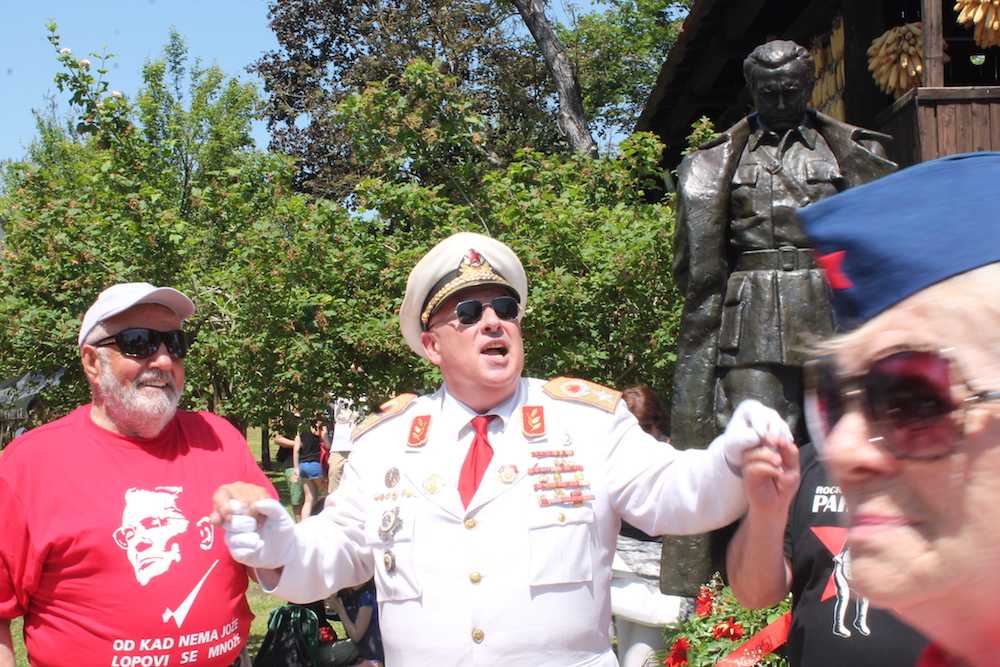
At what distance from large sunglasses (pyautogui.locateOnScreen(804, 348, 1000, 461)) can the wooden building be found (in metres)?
4.72

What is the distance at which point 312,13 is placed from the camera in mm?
23594

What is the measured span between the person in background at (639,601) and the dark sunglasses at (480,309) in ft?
6.63

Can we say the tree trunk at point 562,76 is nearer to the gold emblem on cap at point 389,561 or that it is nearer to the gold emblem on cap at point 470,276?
the gold emblem on cap at point 470,276

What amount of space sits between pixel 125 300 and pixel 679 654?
272 cm

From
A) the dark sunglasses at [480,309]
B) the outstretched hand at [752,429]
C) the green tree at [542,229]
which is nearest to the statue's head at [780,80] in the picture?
the dark sunglasses at [480,309]

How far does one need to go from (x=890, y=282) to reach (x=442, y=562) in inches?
62.8

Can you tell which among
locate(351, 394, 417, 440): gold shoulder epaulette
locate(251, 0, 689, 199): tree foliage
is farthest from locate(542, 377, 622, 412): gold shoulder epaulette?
locate(251, 0, 689, 199): tree foliage

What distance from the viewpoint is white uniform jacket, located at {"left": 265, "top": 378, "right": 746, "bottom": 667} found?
226 cm

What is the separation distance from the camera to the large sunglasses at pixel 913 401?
2.93 ft

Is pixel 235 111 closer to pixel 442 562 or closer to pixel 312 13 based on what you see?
pixel 312 13

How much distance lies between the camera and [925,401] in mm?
910

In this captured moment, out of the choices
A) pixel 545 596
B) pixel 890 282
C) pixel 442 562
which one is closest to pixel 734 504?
pixel 545 596

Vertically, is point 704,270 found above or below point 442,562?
above

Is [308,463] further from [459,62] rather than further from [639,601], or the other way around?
[459,62]
